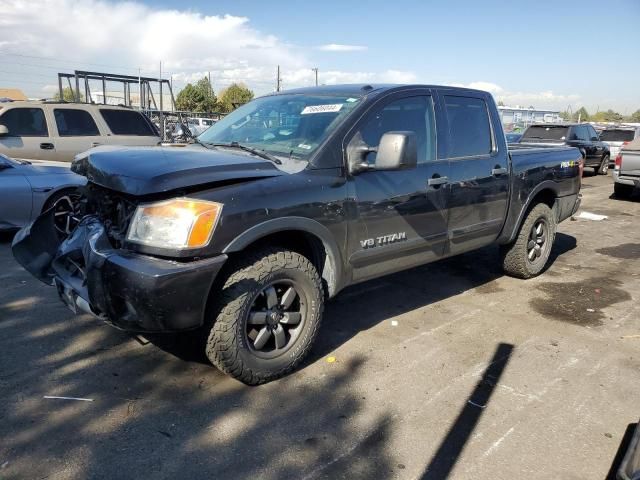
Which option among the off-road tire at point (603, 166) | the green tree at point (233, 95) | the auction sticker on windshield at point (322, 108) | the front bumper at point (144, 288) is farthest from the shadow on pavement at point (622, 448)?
the green tree at point (233, 95)

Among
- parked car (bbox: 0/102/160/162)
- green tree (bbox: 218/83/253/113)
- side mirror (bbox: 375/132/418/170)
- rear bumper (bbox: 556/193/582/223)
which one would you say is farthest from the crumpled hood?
green tree (bbox: 218/83/253/113)

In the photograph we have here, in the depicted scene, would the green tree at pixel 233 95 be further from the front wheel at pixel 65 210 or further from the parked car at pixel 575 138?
the front wheel at pixel 65 210

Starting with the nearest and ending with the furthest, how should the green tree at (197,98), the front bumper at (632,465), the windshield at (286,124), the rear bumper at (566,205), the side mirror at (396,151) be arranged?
the front bumper at (632,465)
the side mirror at (396,151)
the windshield at (286,124)
the rear bumper at (566,205)
the green tree at (197,98)

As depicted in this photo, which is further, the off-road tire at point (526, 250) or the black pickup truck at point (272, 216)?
the off-road tire at point (526, 250)

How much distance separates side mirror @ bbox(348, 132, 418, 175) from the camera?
340 centimetres

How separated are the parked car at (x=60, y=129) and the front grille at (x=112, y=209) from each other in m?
5.52

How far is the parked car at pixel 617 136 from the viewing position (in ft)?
64.1

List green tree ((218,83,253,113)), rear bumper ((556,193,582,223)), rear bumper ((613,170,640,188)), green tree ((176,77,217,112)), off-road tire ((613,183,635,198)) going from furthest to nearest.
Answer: green tree ((218,83,253,113)), green tree ((176,77,217,112)), off-road tire ((613,183,635,198)), rear bumper ((613,170,640,188)), rear bumper ((556,193,582,223))

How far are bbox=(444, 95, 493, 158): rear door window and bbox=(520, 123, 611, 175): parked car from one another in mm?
10937

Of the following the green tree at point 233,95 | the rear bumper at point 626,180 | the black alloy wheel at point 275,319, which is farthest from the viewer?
the green tree at point 233,95

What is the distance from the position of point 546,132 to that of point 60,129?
13.3 meters

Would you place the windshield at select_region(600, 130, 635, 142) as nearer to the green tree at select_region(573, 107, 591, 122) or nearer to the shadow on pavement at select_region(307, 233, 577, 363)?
the shadow on pavement at select_region(307, 233, 577, 363)

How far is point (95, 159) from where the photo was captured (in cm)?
332

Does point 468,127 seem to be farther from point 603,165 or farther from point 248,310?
point 603,165
